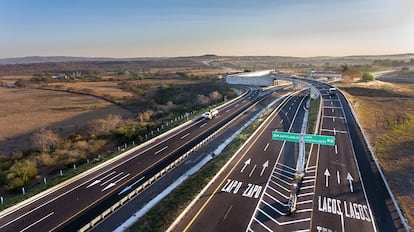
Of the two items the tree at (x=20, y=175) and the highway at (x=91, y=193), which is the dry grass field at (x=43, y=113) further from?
the highway at (x=91, y=193)

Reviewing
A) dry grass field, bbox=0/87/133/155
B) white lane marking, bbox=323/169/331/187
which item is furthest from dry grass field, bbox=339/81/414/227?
dry grass field, bbox=0/87/133/155

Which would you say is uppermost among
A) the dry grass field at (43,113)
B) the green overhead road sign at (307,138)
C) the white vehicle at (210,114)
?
the green overhead road sign at (307,138)

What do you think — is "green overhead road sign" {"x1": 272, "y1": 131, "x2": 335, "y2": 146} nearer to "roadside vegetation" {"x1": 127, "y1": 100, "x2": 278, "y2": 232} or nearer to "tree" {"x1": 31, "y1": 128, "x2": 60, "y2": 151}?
"roadside vegetation" {"x1": 127, "y1": 100, "x2": 278, "y2": 232}

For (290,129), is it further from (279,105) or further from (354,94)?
(354,94)

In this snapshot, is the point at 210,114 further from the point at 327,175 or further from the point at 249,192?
the point at 249,192

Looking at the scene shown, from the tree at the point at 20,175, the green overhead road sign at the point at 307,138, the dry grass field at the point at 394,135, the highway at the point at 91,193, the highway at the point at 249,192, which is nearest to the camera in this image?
the highway at the point at 249,192

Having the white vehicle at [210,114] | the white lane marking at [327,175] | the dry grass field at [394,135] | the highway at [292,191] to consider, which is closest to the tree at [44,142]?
the white vehicle at [210,114]

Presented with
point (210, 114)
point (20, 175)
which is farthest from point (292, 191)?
point (210, 114)

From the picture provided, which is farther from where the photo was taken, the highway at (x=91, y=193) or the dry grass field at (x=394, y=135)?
→ the dry grass field at (x=394, y=135)
